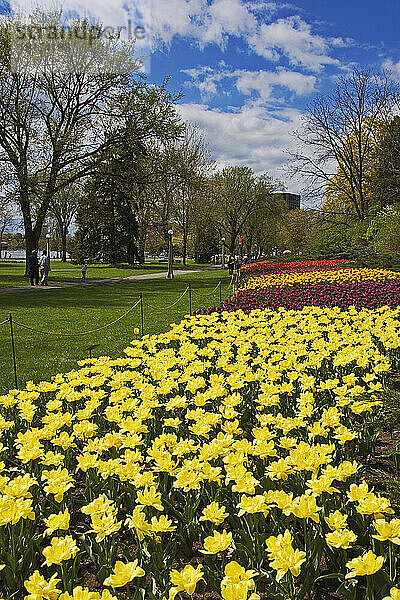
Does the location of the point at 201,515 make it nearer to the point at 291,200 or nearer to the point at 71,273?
the point at 71,273

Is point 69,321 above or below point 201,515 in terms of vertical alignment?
below

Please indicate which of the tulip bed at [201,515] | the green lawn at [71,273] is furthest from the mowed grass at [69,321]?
the green lawn at [71,273]

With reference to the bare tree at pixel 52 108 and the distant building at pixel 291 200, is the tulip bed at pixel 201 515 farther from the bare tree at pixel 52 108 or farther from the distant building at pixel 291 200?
the distant building at pixel 291 200

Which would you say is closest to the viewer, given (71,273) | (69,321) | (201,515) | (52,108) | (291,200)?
(201,515)

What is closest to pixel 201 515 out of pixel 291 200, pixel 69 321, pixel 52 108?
pixel 69 321

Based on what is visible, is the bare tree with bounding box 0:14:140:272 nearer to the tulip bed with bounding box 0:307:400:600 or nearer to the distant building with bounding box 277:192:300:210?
the tulip bed with bounding box 0:307:400:600

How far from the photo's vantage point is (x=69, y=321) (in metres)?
12.1

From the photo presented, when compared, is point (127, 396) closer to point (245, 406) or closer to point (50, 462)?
point (245, 406)

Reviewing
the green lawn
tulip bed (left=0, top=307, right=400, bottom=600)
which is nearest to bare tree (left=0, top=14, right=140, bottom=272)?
the green lawn

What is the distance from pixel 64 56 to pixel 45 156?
4.79m

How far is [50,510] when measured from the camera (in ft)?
9.20

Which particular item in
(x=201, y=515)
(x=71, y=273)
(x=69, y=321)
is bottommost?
(x=69, y=321)

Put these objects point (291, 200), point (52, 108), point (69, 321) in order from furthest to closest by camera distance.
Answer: point (291, 200) → point (52, 108) → point (69, 321)

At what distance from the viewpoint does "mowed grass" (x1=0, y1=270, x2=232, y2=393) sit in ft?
24.7
